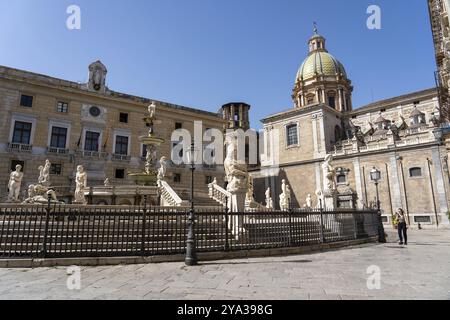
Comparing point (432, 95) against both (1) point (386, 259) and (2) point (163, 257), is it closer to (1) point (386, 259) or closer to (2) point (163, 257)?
(1) point (386, 259)

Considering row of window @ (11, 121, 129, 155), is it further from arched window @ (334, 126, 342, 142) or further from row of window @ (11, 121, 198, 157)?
arched window @ (334, 126, 342, 142)

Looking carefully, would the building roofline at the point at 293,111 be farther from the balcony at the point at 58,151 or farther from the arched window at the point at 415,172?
the balcony at the point at 58,151

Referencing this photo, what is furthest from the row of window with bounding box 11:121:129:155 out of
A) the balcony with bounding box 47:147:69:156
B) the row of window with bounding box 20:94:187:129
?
the row of window with bounding box 20:94:187:129

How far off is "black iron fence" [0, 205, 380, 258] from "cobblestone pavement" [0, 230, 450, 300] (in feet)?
2.93

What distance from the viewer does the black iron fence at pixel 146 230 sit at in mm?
7238

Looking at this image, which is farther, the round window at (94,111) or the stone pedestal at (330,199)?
the round window at (94,111)

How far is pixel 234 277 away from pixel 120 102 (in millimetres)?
26699

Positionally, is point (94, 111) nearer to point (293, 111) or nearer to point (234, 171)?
point (234, 171)

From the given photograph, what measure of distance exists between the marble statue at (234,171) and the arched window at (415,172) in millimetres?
24668

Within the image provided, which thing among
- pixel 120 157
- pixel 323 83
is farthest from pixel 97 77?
pixel 323 83

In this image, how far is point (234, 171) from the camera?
33.6 ft

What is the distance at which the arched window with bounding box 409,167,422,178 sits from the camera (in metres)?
27.0

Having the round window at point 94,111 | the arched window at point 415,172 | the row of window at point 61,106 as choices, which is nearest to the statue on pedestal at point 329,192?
the arched window at point 415,172
